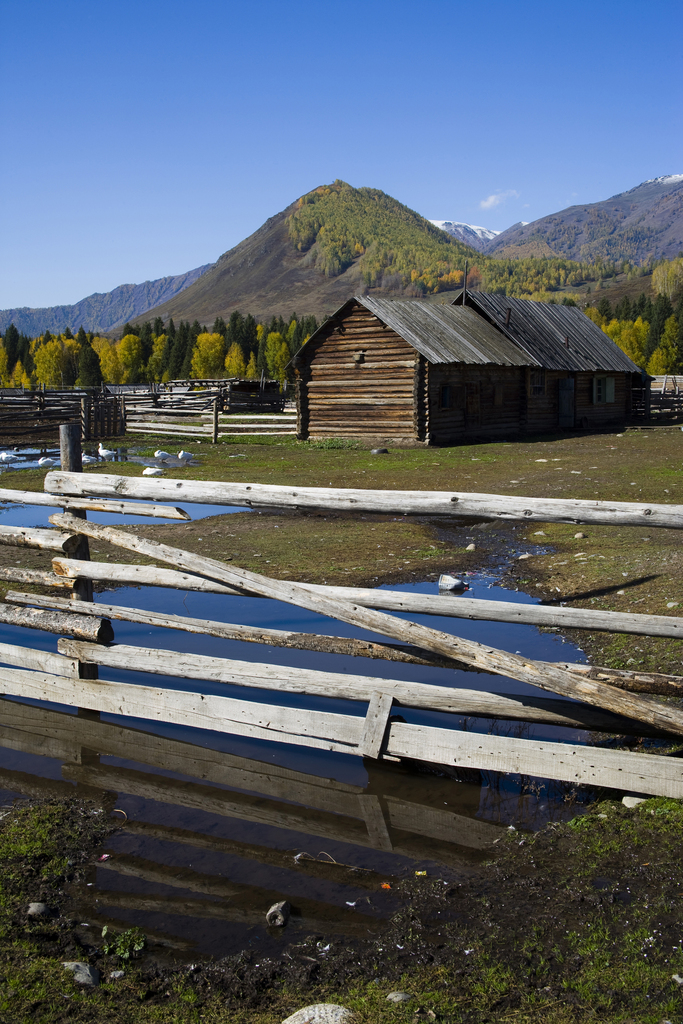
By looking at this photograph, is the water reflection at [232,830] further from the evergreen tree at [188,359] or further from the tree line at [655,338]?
the evergreen tree at [188,359]

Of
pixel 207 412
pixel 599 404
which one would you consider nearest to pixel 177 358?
pixel 207 412

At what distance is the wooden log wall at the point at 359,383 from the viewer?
2762cm

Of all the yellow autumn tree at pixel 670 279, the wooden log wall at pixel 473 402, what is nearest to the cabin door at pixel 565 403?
the wooden log wall at pixel 473 402

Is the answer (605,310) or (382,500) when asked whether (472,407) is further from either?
(605,310)

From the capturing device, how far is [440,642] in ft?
14.3

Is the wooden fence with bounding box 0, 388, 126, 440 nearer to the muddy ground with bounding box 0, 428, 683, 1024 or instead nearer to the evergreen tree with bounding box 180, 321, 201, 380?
the muddy ground with bounding box 0, 428, 683, 1024

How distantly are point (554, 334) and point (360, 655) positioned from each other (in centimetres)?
3360

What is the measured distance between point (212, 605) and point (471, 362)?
2113 centimetres

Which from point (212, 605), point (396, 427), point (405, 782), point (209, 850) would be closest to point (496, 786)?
point (405, 782)

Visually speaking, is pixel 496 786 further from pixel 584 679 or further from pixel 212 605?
pixel 212 605

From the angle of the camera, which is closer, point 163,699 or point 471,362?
point 163,699

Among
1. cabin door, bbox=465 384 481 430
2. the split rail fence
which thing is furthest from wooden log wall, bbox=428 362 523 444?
the split rail fence

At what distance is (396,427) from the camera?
28.0 m

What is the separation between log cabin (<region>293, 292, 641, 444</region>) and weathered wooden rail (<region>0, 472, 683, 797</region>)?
2164 cm
